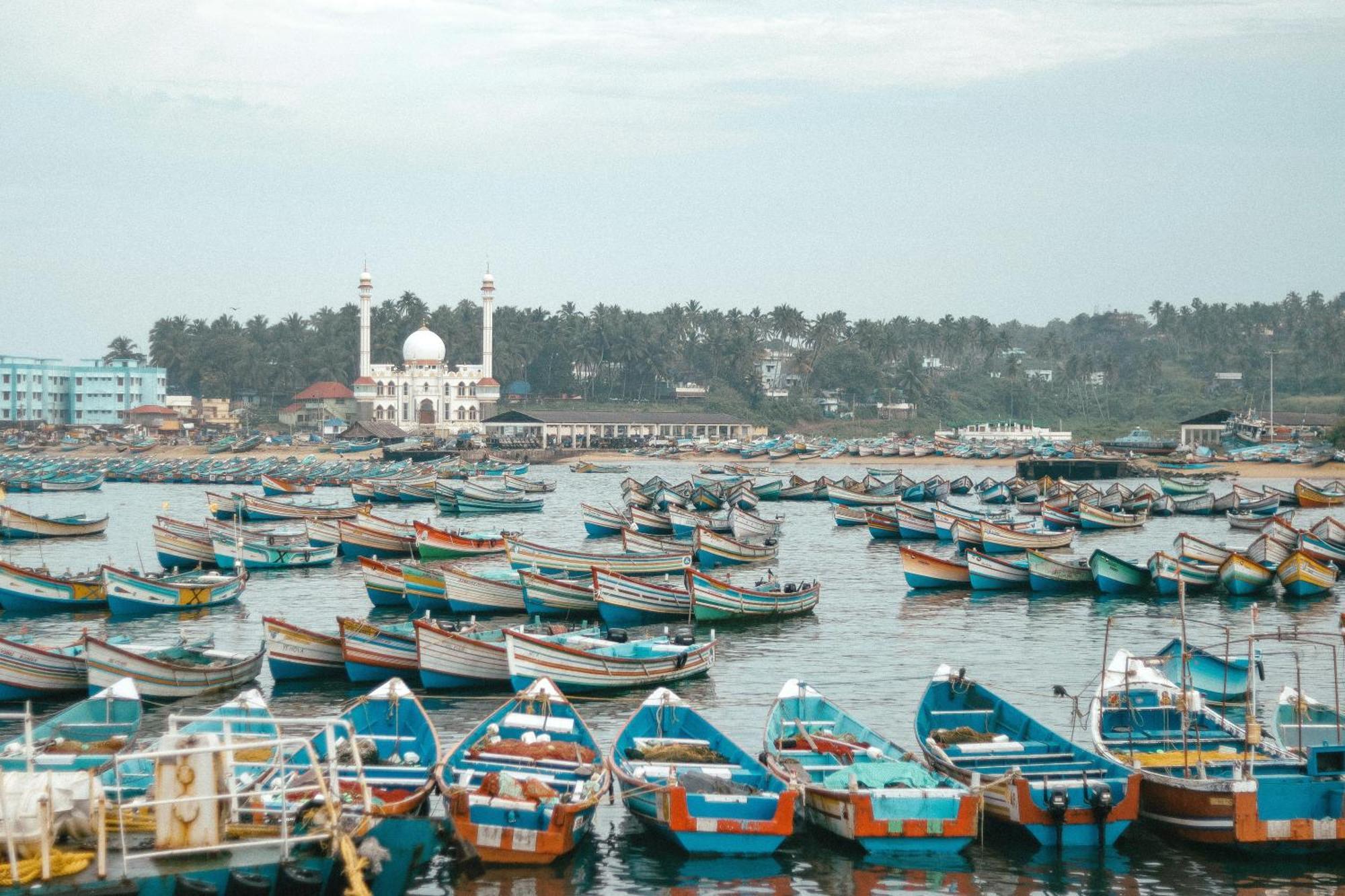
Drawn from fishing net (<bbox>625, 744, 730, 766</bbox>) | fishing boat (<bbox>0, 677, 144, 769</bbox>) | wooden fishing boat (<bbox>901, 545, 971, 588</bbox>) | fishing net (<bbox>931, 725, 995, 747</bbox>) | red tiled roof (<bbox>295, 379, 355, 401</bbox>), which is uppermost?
red tiled roof (<bbox>295, 379, 355, 401</bbox>)

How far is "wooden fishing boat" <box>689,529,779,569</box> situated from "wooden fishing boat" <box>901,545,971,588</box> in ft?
24.9

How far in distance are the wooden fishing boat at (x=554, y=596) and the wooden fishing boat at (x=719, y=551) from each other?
1404 centimetres

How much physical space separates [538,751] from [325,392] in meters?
152

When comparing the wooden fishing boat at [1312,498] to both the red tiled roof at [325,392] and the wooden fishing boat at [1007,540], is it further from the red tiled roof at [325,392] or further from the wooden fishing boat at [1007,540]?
the red tiled roof at [325,392]

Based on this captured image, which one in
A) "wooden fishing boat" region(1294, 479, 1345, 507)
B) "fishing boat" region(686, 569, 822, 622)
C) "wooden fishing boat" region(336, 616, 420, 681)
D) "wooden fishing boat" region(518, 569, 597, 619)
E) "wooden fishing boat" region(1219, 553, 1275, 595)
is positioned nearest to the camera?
"wooden fishing boat" region(336, 616, 420, 681)

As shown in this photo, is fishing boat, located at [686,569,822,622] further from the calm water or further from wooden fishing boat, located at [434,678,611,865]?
wooden fishing boat, located at [434,678,611,865]

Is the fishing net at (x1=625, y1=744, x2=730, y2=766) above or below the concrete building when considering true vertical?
below

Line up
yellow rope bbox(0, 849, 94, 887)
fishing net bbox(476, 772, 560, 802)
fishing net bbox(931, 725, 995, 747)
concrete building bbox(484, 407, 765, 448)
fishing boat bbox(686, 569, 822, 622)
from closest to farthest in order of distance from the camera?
yellow rope bbox(0, 849, 94, 887) < fishing net bbox(476, 772, 560, 802) < fishing net bbox(931, 725, 995, 747) < fishing boat bbox(686, 569, 822, 622) < concrete building bbox(484, 407, 765, 448)

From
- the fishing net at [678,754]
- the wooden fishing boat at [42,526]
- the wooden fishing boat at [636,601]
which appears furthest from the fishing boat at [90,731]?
the wooden fishing boat at [42,526]

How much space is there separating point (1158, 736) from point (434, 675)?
43.2ft

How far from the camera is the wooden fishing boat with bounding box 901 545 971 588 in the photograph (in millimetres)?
46406

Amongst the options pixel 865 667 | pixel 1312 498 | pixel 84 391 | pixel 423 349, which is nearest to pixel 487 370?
pixel 423 349

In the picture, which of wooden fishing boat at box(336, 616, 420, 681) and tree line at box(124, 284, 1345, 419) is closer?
wooden fishing boat at box(336, 616, 420, 681)

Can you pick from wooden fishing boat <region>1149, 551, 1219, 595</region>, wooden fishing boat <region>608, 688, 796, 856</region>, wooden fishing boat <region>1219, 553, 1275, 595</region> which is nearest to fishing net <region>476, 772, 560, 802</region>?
wooden fishing boat <region>608, 688, 796, 856</region>
